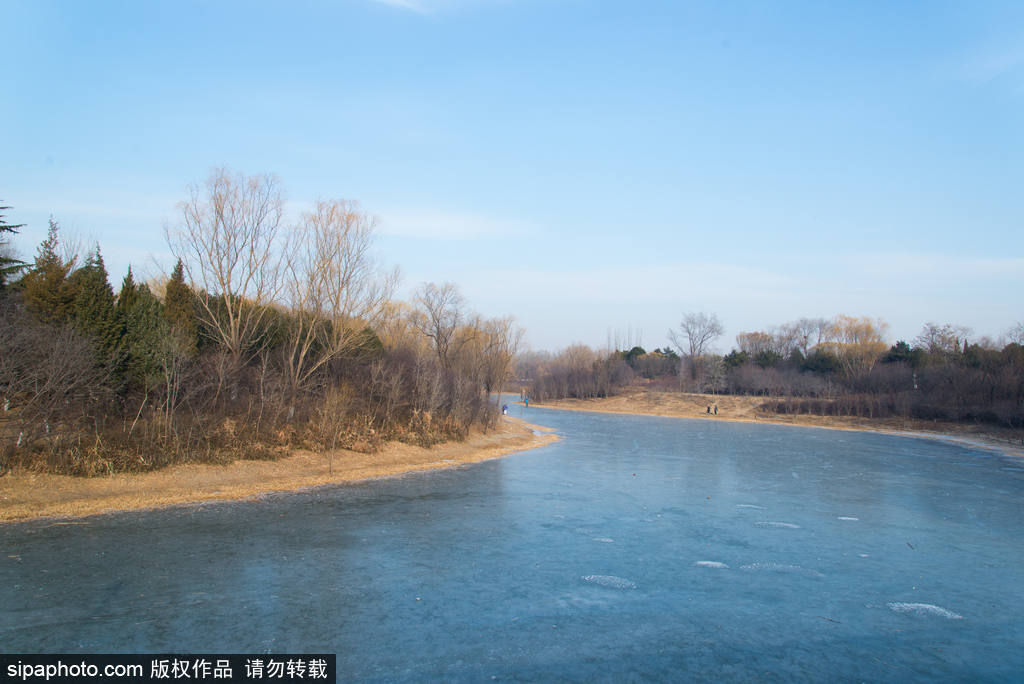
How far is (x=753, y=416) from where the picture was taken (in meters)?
59.8

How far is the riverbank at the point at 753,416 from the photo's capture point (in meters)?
40.8

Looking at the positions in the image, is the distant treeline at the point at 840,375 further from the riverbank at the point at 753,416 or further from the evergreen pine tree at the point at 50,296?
the evergreen pine tree at the point at 50,296

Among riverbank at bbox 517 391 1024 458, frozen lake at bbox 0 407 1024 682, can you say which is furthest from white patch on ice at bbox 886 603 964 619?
riverbank at bbox 517 391 1024 458

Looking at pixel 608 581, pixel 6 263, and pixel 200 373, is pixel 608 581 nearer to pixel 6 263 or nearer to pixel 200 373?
pixel 200 373

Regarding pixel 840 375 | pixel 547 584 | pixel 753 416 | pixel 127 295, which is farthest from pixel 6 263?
pixel 840 375

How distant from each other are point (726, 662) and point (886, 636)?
257cm

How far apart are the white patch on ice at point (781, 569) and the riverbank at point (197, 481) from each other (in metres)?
12.7

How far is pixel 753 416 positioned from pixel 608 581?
55.6 metres

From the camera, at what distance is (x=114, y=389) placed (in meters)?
17.7

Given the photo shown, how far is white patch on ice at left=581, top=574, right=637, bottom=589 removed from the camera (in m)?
9.30

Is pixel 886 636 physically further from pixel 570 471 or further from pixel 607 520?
pixel 570 471

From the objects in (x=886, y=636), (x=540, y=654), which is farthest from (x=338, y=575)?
(x=886, y=636)

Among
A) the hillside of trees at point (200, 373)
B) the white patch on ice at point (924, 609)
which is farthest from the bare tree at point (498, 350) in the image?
the white patch on ice at point (924, 609)

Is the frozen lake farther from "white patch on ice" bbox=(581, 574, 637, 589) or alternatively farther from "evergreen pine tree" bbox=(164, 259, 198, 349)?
"evergreen pine tree" bbox=(164, 259, 198, 349)
